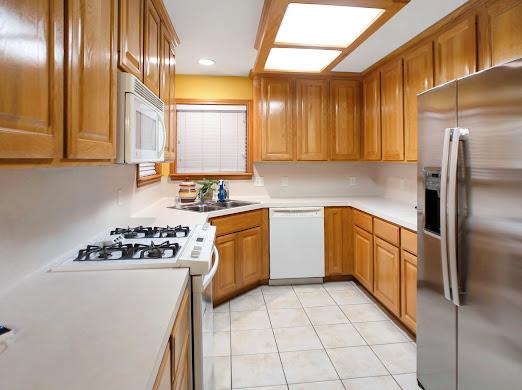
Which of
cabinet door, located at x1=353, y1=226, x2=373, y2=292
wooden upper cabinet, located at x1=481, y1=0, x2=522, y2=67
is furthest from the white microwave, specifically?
cabinet door, located at x1=353, y1=226, x2=373, y2=292

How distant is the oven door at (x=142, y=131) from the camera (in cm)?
138

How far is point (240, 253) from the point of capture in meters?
3.06

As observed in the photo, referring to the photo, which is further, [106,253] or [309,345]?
[309,345]

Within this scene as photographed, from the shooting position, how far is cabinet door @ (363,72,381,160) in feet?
10.7

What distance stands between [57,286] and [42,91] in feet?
2.25

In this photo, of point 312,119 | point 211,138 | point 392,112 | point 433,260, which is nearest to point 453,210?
point 433,260

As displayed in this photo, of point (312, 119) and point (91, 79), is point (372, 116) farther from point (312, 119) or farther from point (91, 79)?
point (91, 79)

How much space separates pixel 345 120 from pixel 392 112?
72 centimetres

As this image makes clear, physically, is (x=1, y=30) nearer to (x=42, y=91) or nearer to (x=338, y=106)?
(x=42, y=91)

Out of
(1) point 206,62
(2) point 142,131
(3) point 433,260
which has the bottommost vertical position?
→ (3) point 433,260

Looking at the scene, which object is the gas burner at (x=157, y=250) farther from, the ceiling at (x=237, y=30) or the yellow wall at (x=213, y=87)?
the yellow wall at (x=213, y=87)

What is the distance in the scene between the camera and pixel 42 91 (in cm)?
76

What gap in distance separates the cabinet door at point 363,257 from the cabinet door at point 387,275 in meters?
0.10

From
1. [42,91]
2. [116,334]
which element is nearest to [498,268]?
[116,334]
